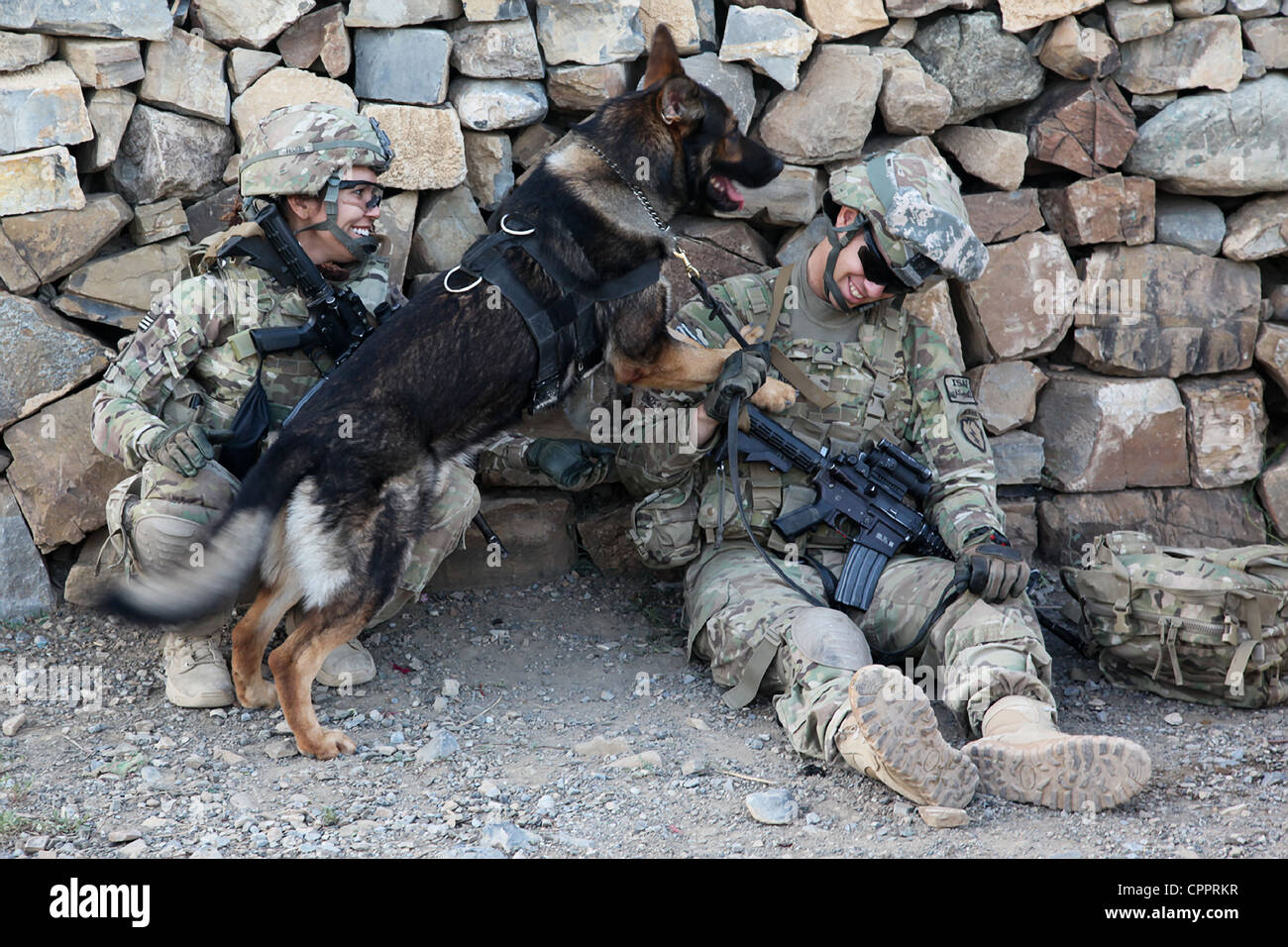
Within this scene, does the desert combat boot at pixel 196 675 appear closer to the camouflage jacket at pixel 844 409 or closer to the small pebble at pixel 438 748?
the small pebble at pixel 438 748

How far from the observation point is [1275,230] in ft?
17.0

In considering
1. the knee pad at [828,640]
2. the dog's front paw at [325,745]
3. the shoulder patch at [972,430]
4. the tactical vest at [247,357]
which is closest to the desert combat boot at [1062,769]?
the knee pad at [828,640]

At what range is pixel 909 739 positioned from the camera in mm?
3104

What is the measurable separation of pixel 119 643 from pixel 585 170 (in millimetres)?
2532

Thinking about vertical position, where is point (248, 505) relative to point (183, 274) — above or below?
below

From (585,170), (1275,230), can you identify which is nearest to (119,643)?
(585,170)

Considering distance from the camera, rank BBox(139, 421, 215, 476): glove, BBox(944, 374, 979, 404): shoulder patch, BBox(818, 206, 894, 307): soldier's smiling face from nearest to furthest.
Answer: BBox(139, 421, 215, 476): glove → BBox(818, 206, 894, 307): soldier's smiling face → BBox(944, 374, 979, 404): shoulder patch

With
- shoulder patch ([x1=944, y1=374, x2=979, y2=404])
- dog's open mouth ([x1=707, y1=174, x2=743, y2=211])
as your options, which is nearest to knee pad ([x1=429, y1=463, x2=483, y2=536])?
dog's open mouth ([x1=707, y1=174, x2=743, y2=211])

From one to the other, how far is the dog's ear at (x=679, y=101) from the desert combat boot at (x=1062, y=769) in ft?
7.64

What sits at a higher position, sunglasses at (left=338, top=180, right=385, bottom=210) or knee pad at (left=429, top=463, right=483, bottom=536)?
sunglasses at (left=338, top=180, right=385, bottom=210)

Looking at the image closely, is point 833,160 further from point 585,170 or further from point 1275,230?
point 1275,230

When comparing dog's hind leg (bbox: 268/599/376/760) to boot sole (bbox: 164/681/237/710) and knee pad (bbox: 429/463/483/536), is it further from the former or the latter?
knee pad (bbox: 429/463/483/536)

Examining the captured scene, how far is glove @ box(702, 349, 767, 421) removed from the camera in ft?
13.0

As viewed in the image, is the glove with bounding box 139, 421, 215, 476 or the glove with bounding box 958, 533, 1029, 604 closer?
the glove with bounding box 139, 421, 215, 476
